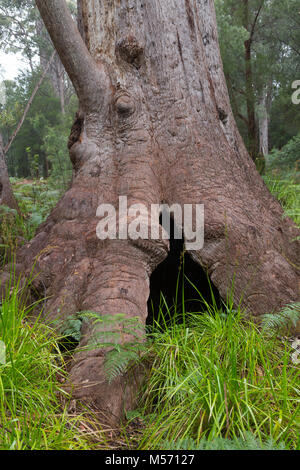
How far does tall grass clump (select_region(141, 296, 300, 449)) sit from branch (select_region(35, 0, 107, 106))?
2.46 meters

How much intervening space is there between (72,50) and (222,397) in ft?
9.82

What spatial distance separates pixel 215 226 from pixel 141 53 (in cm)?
185

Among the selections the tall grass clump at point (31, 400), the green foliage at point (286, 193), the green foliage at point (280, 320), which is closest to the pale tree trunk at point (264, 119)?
the green foliage at point (286, 193)

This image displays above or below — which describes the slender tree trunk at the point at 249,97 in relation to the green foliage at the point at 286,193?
above

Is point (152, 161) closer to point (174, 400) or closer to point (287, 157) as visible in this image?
point (174, 400)

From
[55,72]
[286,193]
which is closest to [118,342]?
[286,193]

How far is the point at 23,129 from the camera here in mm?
24812

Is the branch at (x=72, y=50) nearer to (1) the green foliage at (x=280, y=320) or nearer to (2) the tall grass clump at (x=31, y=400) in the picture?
(2) the tall grass clump at (x=31, y=400)

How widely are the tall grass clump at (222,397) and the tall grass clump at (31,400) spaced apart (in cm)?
37

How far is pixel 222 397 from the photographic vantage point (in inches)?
71.1

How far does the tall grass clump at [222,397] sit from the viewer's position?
173 centimetres

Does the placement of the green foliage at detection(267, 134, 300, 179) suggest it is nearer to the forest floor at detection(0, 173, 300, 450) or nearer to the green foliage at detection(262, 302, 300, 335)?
the green foliage at detection(262, 302, 300, 335)

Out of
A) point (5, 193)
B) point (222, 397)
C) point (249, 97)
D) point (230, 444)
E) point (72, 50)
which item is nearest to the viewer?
point (230, 444)

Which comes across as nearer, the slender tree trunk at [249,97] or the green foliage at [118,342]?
the green foliage at [118,342]
